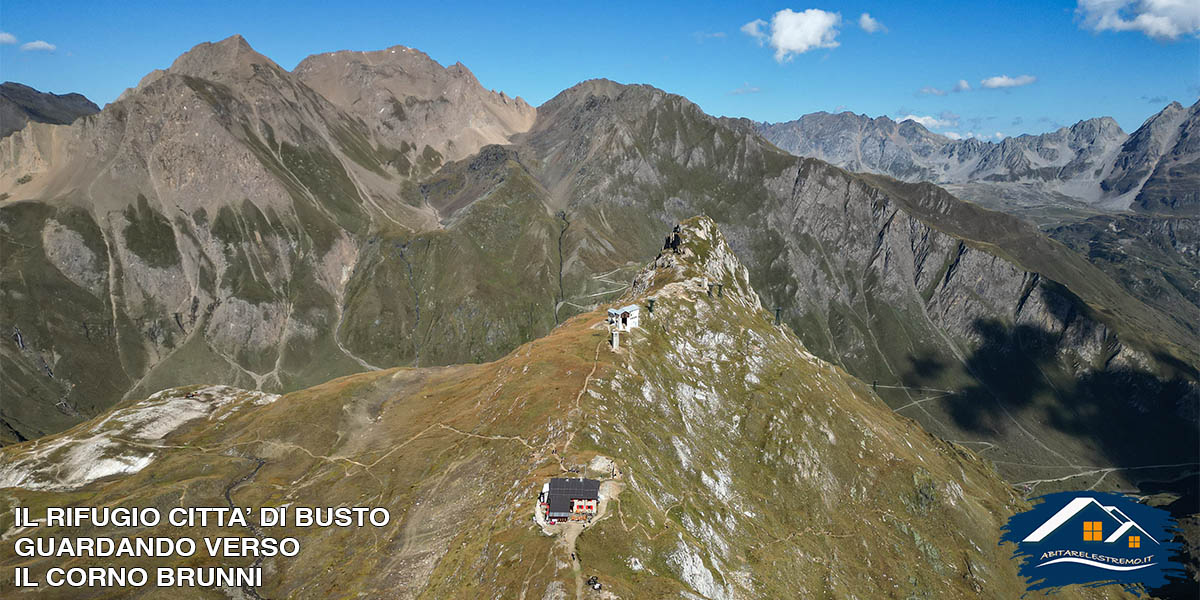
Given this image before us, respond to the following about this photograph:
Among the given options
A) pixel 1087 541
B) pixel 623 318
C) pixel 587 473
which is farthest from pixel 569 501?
pixel 1087 541

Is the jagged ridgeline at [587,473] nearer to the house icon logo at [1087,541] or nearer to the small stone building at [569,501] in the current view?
the small stone building at [569,501]

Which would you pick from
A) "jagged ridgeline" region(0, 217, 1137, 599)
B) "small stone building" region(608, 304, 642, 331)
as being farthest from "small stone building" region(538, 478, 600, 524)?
"small stone building" region(608, 304, 642, 331)

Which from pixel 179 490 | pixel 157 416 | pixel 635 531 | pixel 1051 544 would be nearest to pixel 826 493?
pixel 1051 544

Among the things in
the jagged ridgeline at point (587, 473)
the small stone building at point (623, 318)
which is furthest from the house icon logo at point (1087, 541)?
the small stone building at point (623, 318)

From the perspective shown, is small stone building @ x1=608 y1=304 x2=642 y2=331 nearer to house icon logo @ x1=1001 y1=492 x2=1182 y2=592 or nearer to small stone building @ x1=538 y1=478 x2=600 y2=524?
small stone building @ x1=538 y1=478 x2=600 y2=524

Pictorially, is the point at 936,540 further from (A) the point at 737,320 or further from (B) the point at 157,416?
(B) the point at 157,416
